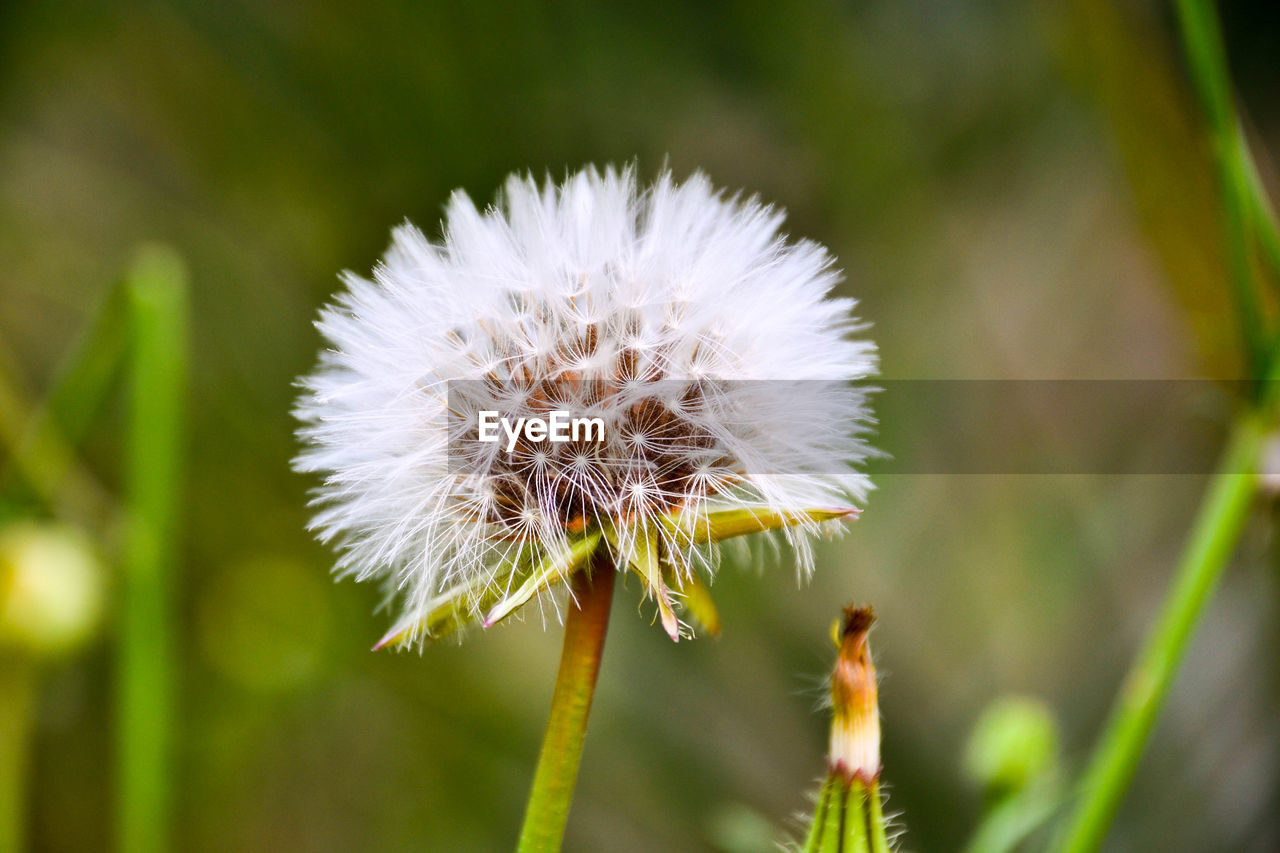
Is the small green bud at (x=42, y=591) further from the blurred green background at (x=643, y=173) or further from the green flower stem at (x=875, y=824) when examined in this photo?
the blurred green background at (x=643, y=173)

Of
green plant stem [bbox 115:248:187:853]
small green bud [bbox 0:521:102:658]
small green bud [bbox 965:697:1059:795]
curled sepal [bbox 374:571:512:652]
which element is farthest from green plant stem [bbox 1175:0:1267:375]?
small green bud [bbox 0:521:102:658]

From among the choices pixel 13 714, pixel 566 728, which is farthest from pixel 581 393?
pixel 13 714

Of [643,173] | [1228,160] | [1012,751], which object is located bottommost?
[1012,751]

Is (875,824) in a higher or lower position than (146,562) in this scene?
lower

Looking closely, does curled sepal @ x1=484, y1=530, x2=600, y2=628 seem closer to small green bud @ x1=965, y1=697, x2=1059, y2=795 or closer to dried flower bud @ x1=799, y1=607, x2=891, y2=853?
dried flower bud @ x1=799, y1=607, x2=891, y2=853

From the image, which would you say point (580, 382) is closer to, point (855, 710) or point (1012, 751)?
point (855, 710)

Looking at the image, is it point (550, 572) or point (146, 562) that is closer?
point (550, 572)
